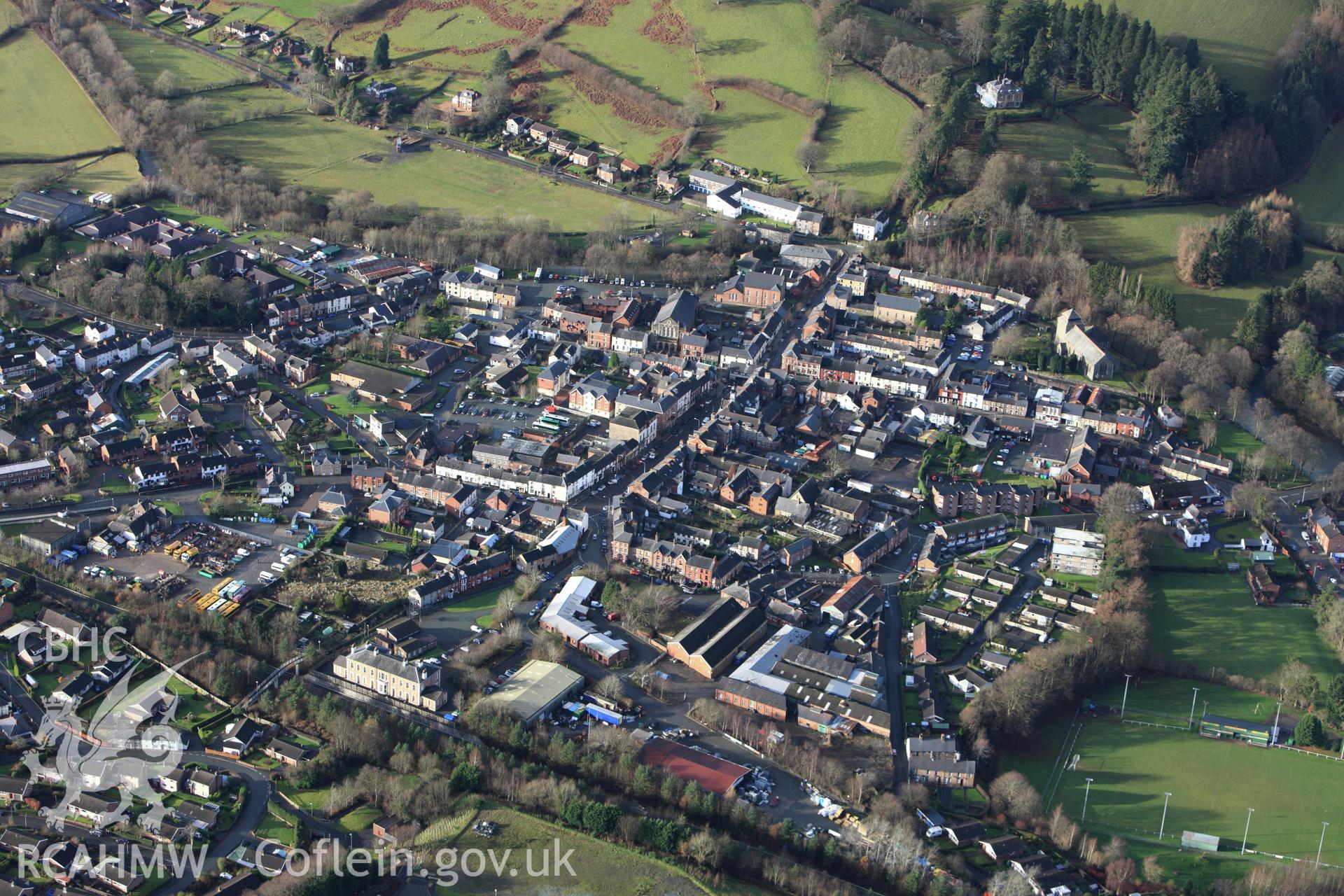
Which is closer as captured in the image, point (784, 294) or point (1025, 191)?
point (784, 294)

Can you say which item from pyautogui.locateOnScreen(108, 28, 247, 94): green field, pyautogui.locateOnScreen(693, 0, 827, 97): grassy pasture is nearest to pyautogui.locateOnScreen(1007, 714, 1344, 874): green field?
pyautogui.locateOnScreen(693, 0, 827, 97): grassy pasture

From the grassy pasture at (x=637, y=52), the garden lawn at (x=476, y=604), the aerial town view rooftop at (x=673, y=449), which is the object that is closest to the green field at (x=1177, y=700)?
the aerial town view rooftop at (x=673, y=449)

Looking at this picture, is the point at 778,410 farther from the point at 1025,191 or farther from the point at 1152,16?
the point at 1152,16

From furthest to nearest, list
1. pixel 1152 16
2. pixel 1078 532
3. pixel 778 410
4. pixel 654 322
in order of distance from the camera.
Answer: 1. pixel 1152 16
2. pixel 654 322
3. pixel 778 410
4. pixel 1078 532

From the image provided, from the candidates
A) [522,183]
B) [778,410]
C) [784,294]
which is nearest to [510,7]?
[522,183]

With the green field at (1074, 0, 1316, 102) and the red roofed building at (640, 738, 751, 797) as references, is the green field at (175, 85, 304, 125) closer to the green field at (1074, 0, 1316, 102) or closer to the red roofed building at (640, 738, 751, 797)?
the green field at (1074, 0, 1316, 102)

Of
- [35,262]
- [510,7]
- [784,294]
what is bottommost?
[35,262]
